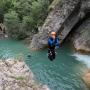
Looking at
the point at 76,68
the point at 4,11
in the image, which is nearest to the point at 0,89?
the point at 76,68

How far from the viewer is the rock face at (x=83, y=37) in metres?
32.2

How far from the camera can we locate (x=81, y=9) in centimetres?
3547

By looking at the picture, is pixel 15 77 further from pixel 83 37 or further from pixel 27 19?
pixel 27 19

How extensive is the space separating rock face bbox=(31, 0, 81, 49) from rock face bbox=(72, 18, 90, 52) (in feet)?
4.42

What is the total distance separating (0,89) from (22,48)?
956 inches

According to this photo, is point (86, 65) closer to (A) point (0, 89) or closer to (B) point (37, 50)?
(B) point (37, 50)

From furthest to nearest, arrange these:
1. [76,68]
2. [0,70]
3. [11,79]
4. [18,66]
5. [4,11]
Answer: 1. [4,11]
2. [76,68]
3. [18,66]
4. [0,70]
5. [11,79]

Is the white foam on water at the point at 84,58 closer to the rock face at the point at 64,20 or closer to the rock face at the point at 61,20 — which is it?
the rock face at the point at 64,20

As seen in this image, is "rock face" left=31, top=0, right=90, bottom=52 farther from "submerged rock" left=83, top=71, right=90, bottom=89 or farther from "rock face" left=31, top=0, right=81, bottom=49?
"submerged rock" left=83, top=71, right=90, bottom=89

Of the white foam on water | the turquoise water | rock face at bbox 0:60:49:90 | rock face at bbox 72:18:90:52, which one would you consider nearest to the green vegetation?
rock face at bbox 72:18:90:52

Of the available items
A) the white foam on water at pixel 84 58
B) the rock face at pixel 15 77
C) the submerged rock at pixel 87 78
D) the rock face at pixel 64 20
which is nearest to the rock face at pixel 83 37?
the rock face at pixel 64 20

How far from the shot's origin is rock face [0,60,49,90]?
44.4 feet

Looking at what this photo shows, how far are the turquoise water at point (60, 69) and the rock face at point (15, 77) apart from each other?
425cm

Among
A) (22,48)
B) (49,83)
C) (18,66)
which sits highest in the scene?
(18,66)
